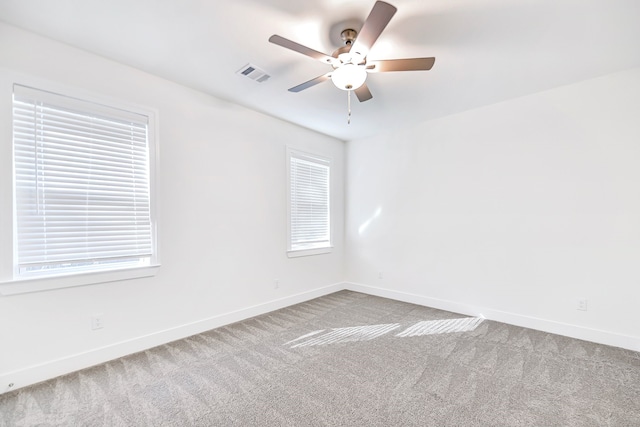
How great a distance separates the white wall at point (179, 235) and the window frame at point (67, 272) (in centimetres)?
2

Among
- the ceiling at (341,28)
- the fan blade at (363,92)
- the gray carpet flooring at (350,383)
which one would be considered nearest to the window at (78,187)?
the ceiling at (341,28)

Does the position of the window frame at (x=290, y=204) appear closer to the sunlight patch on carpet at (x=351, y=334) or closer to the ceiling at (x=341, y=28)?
the ceiling at (x=341, y=28)

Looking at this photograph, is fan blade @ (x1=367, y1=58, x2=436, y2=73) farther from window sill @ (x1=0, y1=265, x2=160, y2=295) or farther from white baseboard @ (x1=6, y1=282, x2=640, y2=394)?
white baseboard @ (x1=6, y1=282, x2=640, y2=394)

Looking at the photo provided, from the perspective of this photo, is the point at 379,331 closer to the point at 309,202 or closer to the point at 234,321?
the point at 234,321

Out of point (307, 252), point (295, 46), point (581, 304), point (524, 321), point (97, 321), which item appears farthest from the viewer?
point (307, 252)

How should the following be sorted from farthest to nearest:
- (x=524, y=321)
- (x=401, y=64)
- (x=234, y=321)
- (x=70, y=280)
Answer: (x=234, y=321) < (x=524, y=321) < (x=70, y=280) < (x=401, y=64)

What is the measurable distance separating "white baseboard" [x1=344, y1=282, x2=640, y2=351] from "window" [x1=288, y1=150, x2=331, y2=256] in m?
1.31

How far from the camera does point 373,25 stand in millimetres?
1686

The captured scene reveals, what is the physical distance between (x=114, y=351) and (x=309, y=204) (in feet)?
9.66

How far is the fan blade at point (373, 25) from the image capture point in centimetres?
153

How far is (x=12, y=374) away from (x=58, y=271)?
76 centimetres

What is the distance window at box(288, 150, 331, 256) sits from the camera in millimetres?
4195

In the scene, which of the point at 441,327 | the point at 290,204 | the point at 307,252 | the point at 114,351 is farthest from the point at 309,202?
the point at 114,351

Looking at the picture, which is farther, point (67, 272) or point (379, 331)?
point (379, 331)
